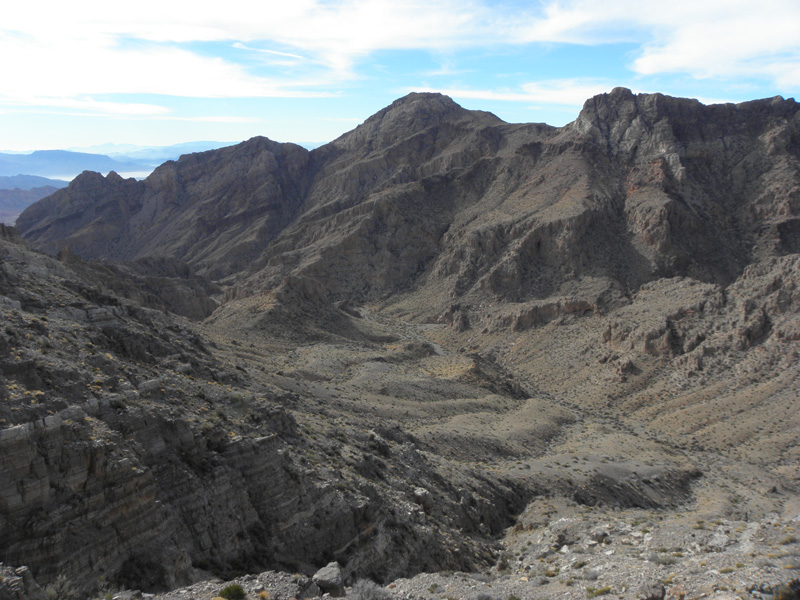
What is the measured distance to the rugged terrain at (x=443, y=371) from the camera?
16.9m

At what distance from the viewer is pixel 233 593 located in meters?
14.1

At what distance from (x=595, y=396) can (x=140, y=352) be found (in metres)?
48.1

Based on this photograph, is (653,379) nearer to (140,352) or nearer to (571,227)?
(571,227)

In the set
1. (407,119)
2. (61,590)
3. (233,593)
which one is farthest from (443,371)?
(407,119)

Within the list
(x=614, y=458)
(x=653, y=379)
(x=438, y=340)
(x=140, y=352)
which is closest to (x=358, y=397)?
(x=614, y=458)

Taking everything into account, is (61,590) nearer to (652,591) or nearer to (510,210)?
(652,591)

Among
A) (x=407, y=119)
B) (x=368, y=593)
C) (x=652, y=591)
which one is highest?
(x=407, y=119)

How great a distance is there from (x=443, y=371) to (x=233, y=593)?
162 ft

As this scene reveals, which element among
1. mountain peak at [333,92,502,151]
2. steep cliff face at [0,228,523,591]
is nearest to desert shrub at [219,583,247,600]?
steep cliff face at [0,228,523,591]

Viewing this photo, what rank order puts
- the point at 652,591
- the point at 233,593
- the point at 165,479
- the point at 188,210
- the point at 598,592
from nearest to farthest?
the point at 233,593, the point at 652,591, the point at 598,592, the point at 165,479, the point at 188,210

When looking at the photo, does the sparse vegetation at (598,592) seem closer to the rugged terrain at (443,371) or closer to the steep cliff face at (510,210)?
the rugged terrain at (443,371)

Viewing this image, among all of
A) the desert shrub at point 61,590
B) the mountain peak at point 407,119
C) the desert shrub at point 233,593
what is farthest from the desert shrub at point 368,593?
the mountain peak at point 407,119

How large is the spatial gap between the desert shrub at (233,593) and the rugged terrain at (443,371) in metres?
1.00

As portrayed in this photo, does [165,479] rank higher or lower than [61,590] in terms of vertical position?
higher
